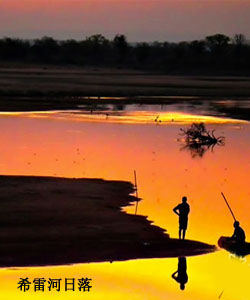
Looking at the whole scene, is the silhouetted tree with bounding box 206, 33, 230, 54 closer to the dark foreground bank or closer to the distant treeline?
the distant treeline

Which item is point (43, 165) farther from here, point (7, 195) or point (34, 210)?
point (34, 210)

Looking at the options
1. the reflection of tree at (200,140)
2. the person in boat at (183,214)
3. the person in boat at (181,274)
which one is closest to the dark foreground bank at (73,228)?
the person in boat at (183,214)

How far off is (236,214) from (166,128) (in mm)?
25266

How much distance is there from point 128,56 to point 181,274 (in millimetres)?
133182

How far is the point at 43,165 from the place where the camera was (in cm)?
3547

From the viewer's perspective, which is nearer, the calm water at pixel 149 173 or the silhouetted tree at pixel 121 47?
the calm water at pixel 149 173

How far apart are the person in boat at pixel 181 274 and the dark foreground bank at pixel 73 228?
84 cm

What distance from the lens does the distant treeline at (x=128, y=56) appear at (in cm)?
12725

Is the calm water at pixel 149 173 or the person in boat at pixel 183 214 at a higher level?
the person in boat at pixel 183 214

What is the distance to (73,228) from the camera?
78.7 ft

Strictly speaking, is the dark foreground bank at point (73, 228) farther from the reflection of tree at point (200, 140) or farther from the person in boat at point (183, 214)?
the reflection of tree at point (200, 140)

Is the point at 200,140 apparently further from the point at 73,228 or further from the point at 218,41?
the point at 218,41

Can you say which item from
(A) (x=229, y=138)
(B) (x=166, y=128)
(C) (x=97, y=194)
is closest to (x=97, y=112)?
(B) (x=166, y=128)

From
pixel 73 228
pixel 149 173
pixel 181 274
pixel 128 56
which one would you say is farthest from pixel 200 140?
pixel 128 56
